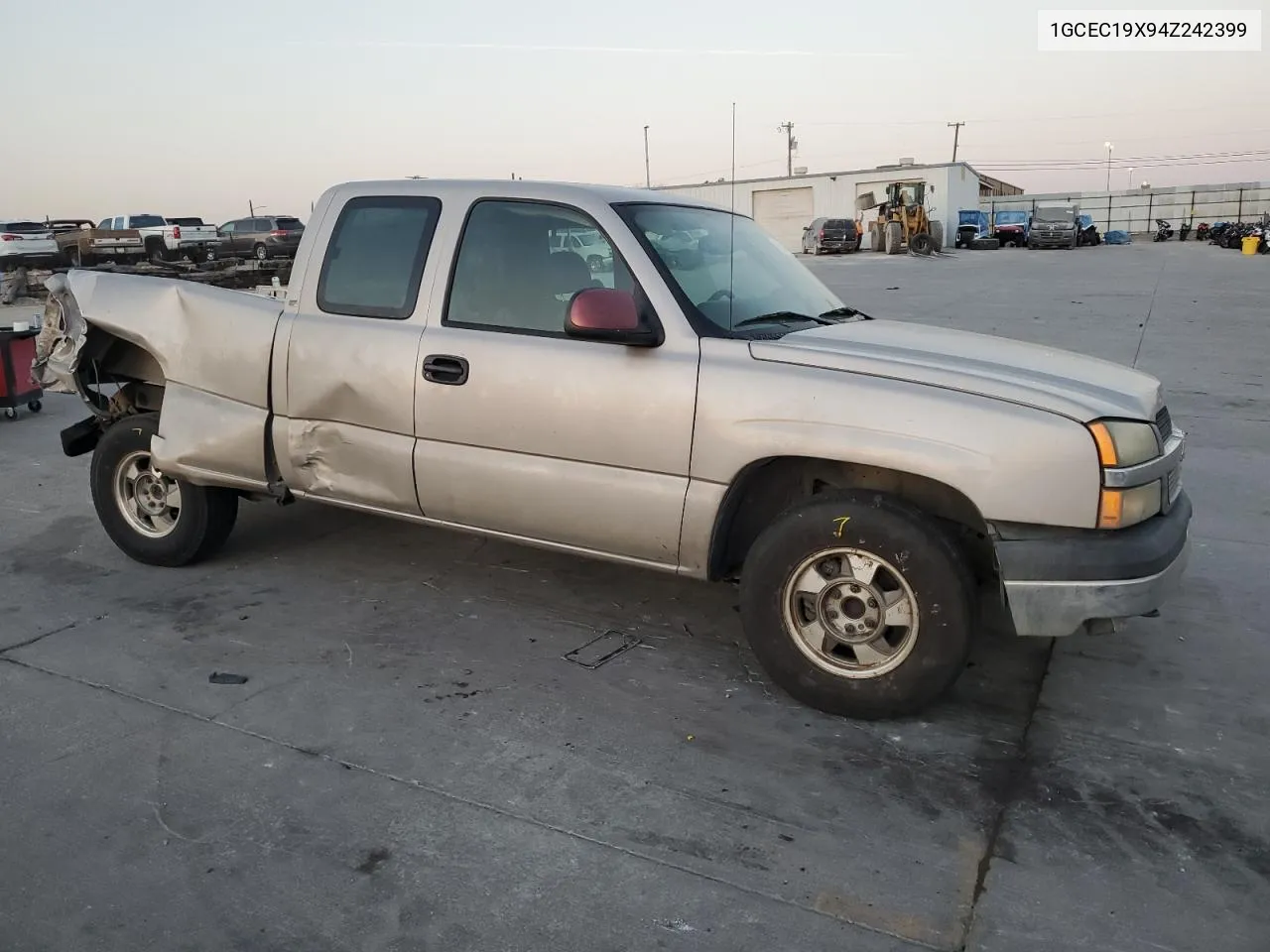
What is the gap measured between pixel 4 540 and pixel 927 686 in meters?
5.29

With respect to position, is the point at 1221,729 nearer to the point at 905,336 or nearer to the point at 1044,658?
the point at 1044,658

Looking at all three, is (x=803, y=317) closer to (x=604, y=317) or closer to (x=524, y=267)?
(x=604, y=317)

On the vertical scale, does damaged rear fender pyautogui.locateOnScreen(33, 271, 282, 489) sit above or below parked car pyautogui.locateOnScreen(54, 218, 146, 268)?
below

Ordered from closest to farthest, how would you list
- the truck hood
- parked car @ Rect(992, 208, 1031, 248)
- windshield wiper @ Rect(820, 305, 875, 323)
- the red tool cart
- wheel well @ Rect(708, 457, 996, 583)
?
the truck hood → wheel well @ Rect(708, 457, 996, 583) → windshield wiper @ Rect(820, 305, 875, 323) → the red tool cart → parked car @ Rect(992, 208, 1031, 248)

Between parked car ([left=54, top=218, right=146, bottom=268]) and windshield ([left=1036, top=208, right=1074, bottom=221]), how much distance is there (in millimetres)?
38589

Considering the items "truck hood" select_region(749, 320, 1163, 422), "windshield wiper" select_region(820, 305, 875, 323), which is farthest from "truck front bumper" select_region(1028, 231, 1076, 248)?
"truck hood" select_region(749, 320, 1163, 422)

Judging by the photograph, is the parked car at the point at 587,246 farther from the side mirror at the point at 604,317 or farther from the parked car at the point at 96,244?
the parked car at the point at 96,244

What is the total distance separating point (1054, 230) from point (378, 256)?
4816 centimetres

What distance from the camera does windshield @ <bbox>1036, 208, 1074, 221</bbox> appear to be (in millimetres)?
47438

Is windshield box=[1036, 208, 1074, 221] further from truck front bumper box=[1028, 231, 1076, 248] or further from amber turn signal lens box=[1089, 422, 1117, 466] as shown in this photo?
amber turn signal lens box=[1089, 422, 1117, 466]

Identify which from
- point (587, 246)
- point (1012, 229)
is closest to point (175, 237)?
point (587, 246)

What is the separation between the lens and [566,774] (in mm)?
3322

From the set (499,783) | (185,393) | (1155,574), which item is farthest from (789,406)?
(185,393)

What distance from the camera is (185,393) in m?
A: 4.92
